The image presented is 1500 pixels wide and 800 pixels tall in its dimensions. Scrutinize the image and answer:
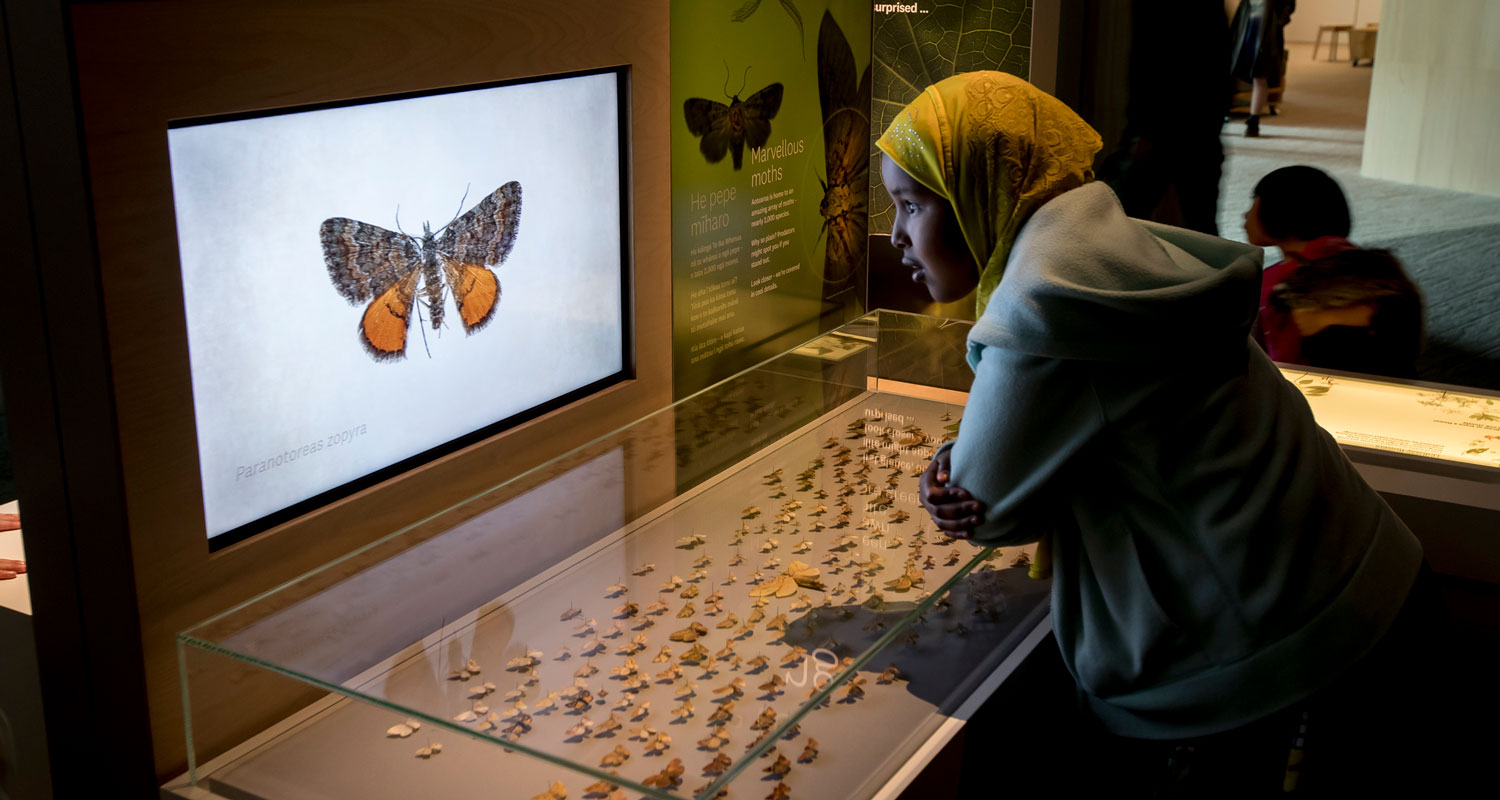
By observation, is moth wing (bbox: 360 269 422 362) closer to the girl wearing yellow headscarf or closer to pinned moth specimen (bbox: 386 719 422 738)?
pinned moth specimen (bbox: 386 719 422 738)

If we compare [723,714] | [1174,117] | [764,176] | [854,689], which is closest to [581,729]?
[723,714]

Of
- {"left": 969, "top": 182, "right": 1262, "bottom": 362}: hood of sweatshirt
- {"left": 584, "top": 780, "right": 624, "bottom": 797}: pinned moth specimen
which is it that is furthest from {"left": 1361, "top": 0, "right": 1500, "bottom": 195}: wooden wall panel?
{"left": 584, "top": 780, "right": 624, "bottom": 797}: pinned moth specimen

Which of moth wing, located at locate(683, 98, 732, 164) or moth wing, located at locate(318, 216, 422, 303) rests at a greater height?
moth wing, located at locate(683, 98, 732, 164)

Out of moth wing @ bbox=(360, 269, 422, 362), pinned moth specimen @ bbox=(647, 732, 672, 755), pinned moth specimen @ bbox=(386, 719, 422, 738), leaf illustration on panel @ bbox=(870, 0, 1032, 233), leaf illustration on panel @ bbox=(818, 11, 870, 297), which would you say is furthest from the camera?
leaf illustration on panel @ bbox=(818, 11, 870, 297)

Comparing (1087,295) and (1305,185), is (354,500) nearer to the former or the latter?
(1087,295)

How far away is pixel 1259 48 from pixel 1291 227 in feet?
1.55

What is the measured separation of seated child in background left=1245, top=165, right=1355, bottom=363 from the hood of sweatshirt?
70.8 inches

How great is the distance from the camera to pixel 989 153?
6.22 feet

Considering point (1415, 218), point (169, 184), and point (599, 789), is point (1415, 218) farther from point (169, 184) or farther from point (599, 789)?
point (169, 184)

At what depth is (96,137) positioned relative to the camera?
6.45 feet

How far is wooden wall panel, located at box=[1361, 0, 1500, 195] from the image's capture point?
10.7ft

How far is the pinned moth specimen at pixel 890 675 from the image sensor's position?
7.29ft

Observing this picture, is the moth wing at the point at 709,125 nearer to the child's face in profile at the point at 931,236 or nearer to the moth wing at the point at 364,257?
the moth wing at the point at 364,257

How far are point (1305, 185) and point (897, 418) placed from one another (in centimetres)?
135
